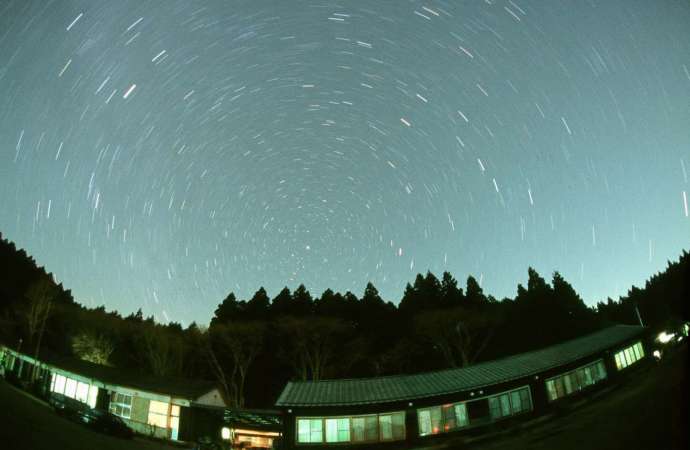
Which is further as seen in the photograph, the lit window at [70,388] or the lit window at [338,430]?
the lit window at [70,388]

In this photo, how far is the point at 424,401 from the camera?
70.7 feet

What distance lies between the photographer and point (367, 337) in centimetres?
4791

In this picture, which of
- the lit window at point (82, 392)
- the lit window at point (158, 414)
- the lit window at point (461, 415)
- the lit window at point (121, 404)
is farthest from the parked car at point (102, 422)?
the lit window at point (461, 415)

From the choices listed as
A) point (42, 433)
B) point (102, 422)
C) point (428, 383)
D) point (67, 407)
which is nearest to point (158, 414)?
point (102, 422)

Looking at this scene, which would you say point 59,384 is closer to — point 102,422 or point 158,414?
point 158,414

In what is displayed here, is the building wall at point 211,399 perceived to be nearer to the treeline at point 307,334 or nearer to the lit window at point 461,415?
the treeline at point 307,334

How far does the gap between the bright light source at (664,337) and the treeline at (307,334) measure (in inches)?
477

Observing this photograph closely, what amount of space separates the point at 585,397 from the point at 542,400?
10.8 feet

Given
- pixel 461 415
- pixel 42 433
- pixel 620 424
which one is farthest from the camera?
pixel 461 415

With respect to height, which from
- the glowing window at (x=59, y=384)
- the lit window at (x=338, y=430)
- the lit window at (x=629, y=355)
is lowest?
the lit window at (x=338, y=430)

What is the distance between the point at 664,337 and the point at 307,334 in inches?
1339

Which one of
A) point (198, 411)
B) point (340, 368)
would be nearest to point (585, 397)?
point (340, 368)

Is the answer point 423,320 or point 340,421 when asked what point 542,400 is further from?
point 423,320

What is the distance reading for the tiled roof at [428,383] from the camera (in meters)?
21.7
